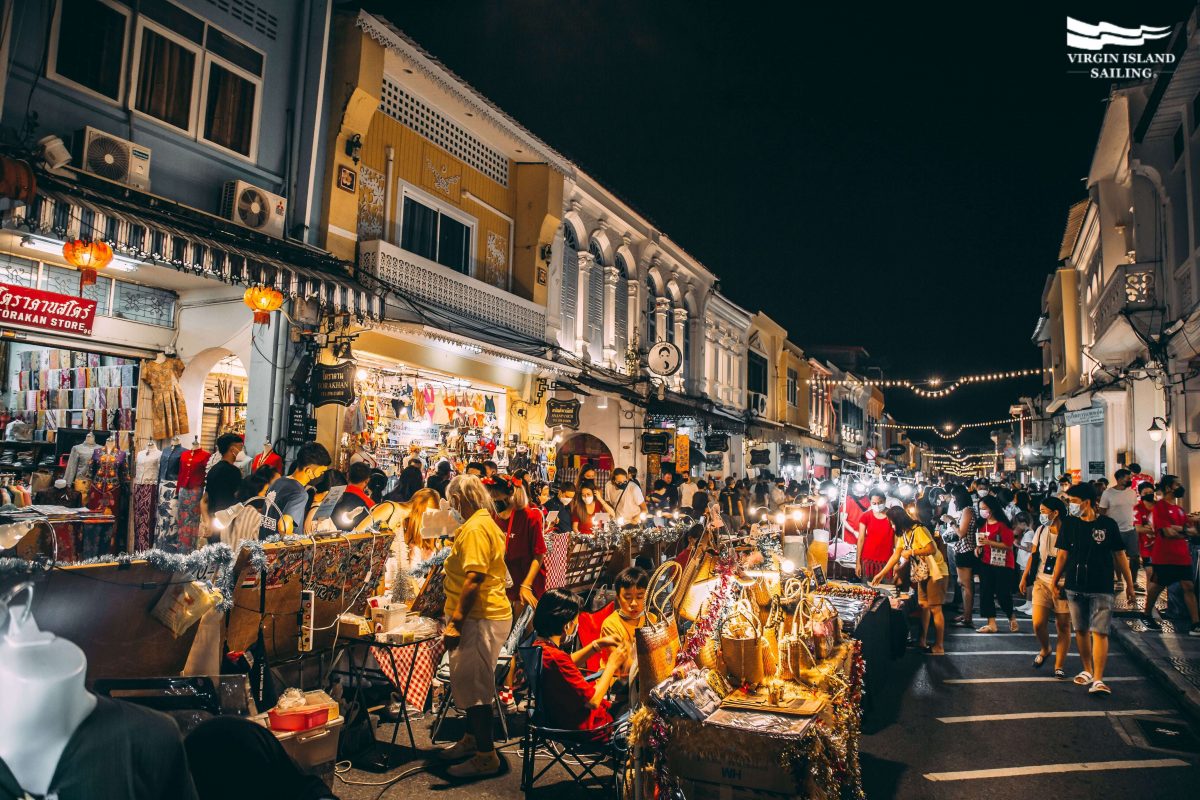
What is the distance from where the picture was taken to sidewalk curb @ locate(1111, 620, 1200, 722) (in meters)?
6.82

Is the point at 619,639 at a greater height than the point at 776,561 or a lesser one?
lesser

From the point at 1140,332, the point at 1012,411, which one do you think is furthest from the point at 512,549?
the point at 1012,411

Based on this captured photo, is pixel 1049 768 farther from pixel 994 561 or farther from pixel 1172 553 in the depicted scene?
pixel 1172 553

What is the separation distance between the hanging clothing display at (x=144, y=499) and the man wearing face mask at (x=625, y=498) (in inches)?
267

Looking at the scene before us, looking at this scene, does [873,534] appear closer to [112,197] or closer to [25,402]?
[112,197]

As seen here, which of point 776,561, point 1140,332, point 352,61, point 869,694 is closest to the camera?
point 776,561

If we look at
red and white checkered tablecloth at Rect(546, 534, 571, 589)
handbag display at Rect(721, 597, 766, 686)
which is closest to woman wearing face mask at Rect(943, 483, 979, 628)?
red and white checkered tablecloth at Rect(546, 534, 571, 589)

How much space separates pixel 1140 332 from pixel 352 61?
15.5m

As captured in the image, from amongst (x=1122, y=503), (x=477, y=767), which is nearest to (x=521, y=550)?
(x=477, y=767)

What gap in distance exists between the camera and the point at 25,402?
1052cm

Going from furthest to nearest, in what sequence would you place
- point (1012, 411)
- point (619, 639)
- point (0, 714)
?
point (1012, 411) < point (619, 639) < point (0, 714)

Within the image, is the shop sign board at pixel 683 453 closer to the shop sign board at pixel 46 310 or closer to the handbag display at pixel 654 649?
the shop sign board at pixel 46 310

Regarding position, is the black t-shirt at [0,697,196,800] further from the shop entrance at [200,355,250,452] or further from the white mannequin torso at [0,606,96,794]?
the shop entrance at [200,355,250,452]

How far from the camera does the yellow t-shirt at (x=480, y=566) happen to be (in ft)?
17.3
